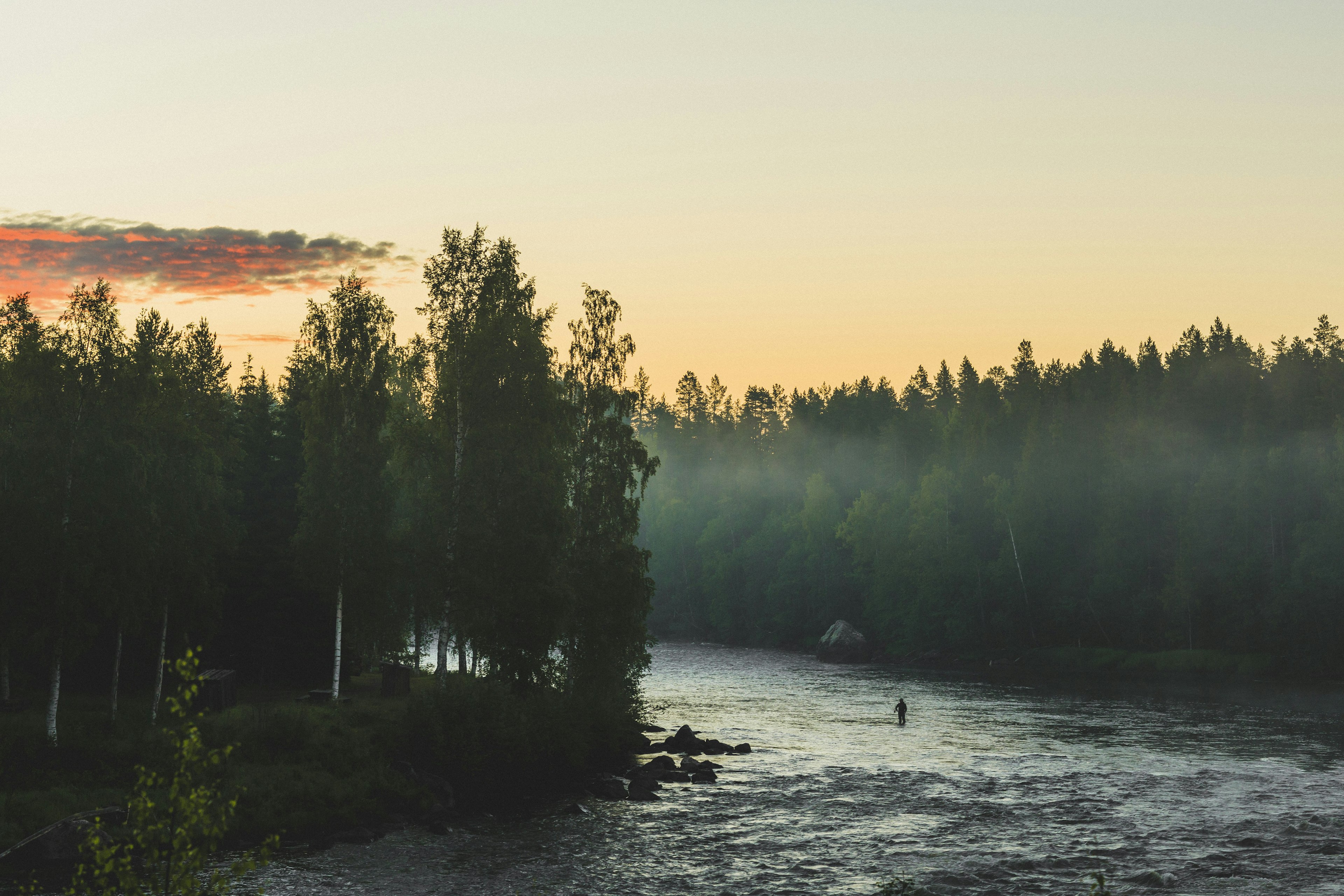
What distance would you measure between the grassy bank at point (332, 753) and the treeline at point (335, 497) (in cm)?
170

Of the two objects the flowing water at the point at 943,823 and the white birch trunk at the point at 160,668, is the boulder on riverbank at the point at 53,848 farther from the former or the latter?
the white birch trunk at the point at 160,668

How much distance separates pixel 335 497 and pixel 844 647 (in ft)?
231

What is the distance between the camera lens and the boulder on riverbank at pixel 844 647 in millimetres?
104250

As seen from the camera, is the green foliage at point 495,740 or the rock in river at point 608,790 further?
the rock in river at point 608,790

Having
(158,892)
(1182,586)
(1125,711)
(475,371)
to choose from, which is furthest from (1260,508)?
(158,892)

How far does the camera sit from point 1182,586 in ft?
286

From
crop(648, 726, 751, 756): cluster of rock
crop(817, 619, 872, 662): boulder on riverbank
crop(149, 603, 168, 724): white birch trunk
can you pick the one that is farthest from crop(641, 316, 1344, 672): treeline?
crop(149, 603, 168, 724): white birch trunk

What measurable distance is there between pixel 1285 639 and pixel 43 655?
83550 millimetres

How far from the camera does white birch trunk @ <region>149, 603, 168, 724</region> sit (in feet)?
124

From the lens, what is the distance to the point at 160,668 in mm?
40812

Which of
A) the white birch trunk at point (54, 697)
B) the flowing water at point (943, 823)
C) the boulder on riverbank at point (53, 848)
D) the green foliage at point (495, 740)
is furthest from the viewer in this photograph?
the green foliage at point (495, 740)

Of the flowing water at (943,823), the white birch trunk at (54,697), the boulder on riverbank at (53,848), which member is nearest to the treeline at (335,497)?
the white birch trunk at (54,697)

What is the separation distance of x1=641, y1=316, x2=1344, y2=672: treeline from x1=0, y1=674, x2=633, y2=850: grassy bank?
6396cm

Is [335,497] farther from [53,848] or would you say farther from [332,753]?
[53,848]
